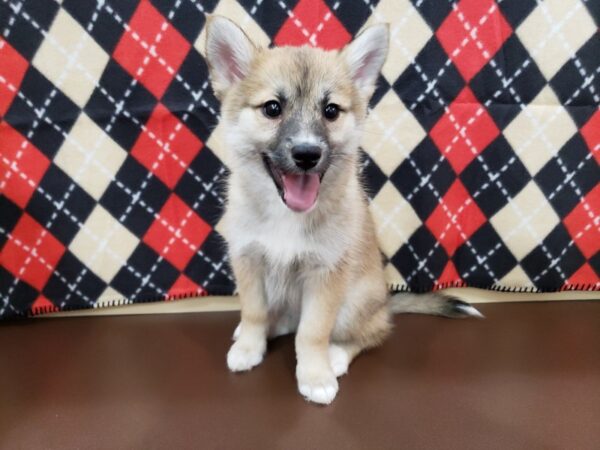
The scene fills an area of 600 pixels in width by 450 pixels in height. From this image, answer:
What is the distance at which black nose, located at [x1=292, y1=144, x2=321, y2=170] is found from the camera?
43.2 inches

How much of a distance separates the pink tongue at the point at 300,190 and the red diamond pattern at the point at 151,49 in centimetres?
68

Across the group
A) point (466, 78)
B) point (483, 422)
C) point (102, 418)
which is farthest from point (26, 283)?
point (466, 78)

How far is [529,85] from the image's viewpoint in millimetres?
1606

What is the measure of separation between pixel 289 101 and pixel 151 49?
25.5 inches

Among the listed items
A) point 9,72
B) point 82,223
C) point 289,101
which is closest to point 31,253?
point 82,223

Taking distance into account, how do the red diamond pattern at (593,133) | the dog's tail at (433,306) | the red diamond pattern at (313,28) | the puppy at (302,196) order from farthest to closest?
the dog's tail at (433,306) < the red diamond pattern at (593,133) < the red diamond pattern at (313,28) < the puppy at (302,196)

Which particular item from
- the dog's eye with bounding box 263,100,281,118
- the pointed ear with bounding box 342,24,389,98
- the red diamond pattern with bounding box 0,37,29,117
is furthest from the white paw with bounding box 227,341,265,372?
the red diamond pattern with bounding box 0,37,29,117

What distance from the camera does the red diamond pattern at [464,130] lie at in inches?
64.2

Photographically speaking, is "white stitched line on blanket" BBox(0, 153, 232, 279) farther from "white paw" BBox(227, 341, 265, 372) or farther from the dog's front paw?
the dog's front paw

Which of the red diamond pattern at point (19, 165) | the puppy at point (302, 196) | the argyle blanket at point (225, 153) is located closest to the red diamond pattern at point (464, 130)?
the argyle blanket at point (225, 153)

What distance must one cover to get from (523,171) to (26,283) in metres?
2.00

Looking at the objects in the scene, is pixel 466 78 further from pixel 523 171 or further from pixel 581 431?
pixel 581 431

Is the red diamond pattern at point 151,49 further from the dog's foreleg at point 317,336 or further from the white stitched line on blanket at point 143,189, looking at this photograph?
the dog's foreleg at point 317,336

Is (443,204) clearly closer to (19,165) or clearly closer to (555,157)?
(555,157)
